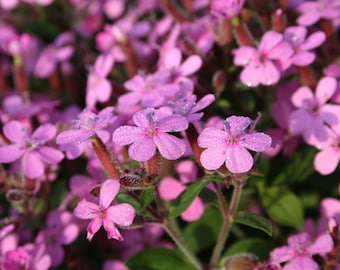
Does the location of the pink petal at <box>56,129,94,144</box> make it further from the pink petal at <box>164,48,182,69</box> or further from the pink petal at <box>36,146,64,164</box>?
the pink petal at <box>164,48,182,69</box>

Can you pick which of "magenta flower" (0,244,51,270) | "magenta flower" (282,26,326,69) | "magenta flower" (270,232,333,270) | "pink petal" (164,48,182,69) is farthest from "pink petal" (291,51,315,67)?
"magenta flower" (0,244,51,270)

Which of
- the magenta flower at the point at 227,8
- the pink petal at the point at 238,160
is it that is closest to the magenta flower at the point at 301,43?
the magenta flower at the point at 227,8

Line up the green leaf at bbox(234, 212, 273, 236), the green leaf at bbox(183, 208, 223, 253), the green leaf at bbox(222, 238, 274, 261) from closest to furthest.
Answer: the green leaf at bbox(234, 212, 273, 236), the green leaf at bbox(222, 238, 274, 261), the green leaf at bbox(183, 208, 223, 253)

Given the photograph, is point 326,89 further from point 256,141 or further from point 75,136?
point 75,136

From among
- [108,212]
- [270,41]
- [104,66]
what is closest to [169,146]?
[108,212]

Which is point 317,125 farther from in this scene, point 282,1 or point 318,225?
point 282,1

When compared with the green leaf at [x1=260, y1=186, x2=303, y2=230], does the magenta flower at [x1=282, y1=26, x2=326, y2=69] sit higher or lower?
higher

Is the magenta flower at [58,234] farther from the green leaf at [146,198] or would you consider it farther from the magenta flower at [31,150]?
the green leaf at [146,198]
